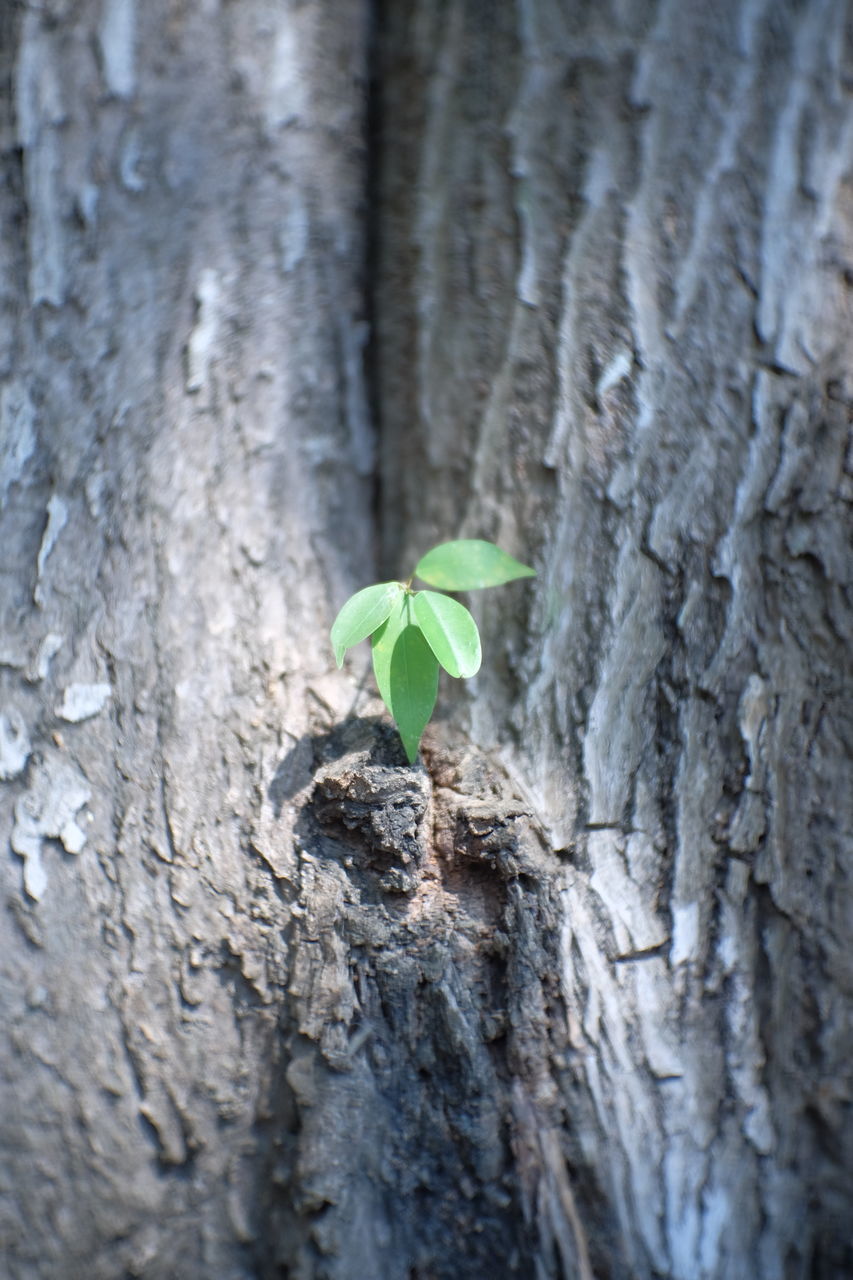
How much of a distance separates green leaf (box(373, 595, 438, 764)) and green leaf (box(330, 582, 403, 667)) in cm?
2

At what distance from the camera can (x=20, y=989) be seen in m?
0.91

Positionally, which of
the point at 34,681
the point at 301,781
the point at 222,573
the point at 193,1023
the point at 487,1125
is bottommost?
the point at 487,1125

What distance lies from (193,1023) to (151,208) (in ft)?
3.49

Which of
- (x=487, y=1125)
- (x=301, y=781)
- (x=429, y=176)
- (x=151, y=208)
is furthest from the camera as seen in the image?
(x=429, y=176)

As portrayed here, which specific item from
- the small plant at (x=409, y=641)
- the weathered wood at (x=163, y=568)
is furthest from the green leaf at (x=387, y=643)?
the weathered wood at (x=163, y=568)

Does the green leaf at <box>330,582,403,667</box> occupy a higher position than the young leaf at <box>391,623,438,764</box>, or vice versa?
the green leaf at <box>330,582,403,667</box>

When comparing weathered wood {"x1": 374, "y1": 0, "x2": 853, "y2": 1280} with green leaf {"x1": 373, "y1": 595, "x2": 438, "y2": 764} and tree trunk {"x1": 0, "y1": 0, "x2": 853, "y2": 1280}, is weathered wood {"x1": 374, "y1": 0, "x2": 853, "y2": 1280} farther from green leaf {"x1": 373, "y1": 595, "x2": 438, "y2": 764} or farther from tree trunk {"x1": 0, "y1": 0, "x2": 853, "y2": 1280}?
green leaf {"x1": 373, "y1": 595, "x2": 438, "y2": 764}

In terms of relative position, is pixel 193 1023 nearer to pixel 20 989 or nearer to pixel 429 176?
pixel 20 989

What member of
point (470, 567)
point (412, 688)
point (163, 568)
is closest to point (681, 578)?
point (470, 567)

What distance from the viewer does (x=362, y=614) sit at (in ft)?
2.96

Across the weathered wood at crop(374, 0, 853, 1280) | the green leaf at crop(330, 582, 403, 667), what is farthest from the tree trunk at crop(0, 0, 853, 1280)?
the green leaf at crop(330, 582, 403, 667)

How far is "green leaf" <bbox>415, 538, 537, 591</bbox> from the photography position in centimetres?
96

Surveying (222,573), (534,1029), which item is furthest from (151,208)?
(534,1029)

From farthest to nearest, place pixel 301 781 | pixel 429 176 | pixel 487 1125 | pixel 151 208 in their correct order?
pixel 429 176 < pixel 151 208 < pixel 301 781 < pixel 487 1125
